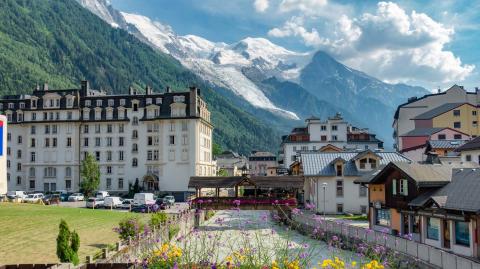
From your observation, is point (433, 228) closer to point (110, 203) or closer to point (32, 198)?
point (110, 203)

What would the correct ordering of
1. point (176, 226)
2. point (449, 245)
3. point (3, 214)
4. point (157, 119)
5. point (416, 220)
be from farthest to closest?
point (157, 119)
point (3, 214)
point (176, 226)
point (416, 220)
point (449, 245)

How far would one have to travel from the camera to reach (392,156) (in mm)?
65250

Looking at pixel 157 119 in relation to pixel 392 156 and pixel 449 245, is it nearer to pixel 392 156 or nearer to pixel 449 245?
pixel 392 156

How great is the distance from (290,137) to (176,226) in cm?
8557

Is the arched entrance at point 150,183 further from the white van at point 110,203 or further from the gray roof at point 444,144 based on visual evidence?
the gray roof at point 444,144

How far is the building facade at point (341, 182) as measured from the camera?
60344 millimetres

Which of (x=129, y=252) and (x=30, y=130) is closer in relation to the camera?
(x=129, y=252)

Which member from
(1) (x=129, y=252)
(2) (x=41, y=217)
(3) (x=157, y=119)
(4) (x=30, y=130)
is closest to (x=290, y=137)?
(3) (x=157, y=119)

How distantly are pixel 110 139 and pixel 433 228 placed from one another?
71107mm

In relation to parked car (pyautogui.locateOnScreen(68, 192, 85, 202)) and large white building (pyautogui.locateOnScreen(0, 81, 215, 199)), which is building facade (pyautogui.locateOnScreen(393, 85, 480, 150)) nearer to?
large white building (pyautogui.locateOnScreen(0, 81, 215, 199))

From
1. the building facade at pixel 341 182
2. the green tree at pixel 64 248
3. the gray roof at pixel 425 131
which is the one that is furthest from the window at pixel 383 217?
the gray roof at pixel 425 131

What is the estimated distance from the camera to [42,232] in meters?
38.6

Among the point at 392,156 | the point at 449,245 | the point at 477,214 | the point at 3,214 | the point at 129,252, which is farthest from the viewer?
the point at 392,156

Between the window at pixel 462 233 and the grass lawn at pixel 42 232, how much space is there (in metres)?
22.6
